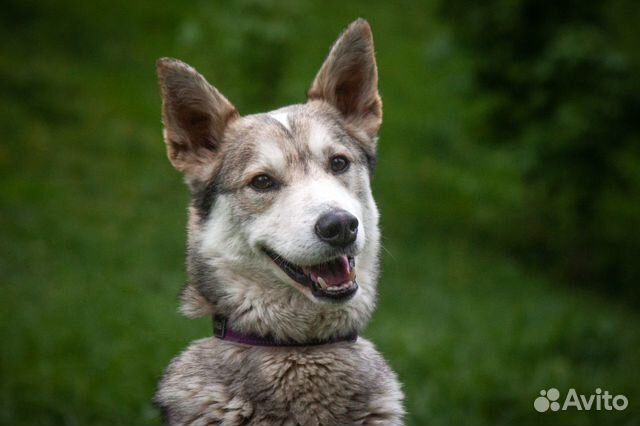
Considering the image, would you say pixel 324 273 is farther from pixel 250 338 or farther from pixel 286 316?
pixel 250 338

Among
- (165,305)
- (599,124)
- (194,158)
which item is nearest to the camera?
(194,158)

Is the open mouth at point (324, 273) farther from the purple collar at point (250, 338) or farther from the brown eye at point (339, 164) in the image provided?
the brown eye at point (339, 164)

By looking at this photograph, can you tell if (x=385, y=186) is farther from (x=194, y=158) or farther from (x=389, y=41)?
(x=194, y=158)

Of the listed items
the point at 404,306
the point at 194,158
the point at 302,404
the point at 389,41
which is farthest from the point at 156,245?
the point at 389,41

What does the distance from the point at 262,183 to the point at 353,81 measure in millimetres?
901

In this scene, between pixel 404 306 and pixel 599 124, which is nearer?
pixel 404 306

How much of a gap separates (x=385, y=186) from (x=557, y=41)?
4307 mm

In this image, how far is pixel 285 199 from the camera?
164 inches

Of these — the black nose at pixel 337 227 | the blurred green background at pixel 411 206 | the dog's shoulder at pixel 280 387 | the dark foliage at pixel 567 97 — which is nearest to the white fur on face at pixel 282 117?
the black nose at pixel 337 227

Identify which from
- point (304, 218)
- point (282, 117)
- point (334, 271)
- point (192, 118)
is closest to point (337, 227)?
point (304, 218)

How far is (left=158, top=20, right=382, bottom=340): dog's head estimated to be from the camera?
13.2 ft

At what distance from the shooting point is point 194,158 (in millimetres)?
4574

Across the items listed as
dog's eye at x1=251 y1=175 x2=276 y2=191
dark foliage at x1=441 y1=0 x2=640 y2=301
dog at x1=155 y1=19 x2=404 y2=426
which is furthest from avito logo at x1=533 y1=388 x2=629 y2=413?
dark foliage at x1=441 y1=0 x2=640 y2=301

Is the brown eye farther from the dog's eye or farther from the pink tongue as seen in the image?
the pink tongue
